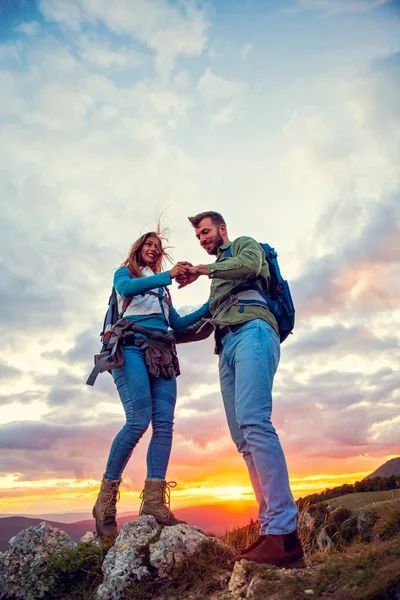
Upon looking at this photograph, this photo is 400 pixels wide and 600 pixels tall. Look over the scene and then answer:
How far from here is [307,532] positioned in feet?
24.0

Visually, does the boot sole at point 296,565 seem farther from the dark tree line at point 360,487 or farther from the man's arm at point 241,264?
the dark tree line at point 360,487

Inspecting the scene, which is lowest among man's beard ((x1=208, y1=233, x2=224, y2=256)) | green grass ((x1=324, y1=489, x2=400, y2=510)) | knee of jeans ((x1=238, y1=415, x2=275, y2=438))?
green grass ((x1=324, y1=489, x2=400, y2=510))

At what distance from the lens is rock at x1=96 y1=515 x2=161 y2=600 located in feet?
15.6

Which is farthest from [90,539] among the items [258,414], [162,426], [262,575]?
[258,414]

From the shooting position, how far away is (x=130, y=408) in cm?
566

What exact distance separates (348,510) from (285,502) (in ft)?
39.6

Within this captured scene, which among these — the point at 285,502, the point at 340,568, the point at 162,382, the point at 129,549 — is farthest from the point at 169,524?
the point at 340,568

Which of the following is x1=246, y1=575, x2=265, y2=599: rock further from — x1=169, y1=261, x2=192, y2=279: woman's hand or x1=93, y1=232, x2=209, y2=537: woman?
x1=169, y1=261, x2=192, y2=279: woman's hand

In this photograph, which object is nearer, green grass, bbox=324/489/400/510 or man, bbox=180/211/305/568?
man, bbox=180/211/305/568

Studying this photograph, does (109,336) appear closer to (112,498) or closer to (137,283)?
(137,283)

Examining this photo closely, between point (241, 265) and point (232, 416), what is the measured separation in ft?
5.26

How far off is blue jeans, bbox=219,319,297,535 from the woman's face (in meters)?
1.99

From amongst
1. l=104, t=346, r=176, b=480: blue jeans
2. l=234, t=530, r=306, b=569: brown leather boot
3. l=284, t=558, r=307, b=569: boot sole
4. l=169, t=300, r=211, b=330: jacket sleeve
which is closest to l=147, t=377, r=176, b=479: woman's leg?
l=104, t=346, r=176, b=480: blue jeans

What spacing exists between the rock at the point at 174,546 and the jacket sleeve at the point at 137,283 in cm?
274
